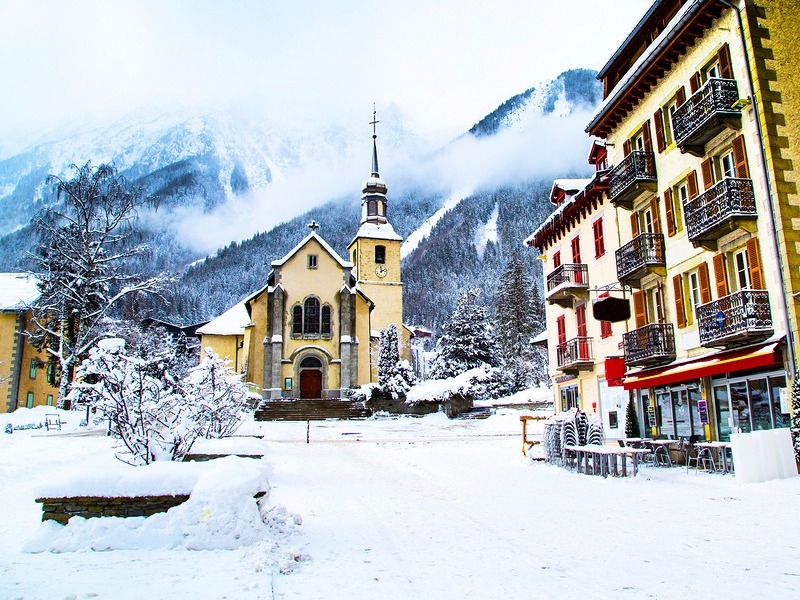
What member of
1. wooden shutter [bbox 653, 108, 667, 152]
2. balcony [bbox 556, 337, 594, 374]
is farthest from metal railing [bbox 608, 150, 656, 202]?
balcony [bbox 556, 337, 594, 374]

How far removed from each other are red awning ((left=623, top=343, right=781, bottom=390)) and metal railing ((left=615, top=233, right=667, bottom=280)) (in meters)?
3.31

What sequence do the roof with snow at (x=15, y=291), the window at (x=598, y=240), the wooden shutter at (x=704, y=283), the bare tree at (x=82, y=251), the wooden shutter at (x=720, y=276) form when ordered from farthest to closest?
the roof with snow at (x=15, y=291) → the bare tree at (x=82, y=251) → the window at (x=598, y=240) → the wooden shutter at (x=704, y=283) → the wooden shutter at (x=720, y=276)

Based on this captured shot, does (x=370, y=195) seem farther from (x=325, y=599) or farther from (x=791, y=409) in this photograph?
(x=325, y=599)

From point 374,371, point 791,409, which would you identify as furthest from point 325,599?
point 374,371

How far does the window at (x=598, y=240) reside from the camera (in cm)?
2567

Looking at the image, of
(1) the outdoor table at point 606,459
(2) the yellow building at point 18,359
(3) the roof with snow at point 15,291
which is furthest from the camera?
(3) the roof with snow at point 15,291

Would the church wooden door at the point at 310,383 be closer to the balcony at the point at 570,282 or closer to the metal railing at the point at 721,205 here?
the balcony at the point at 570,282

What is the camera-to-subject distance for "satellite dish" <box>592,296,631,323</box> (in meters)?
22.9

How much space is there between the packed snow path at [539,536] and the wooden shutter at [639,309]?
24.1 ft

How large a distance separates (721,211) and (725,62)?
13.8ft

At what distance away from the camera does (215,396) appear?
18266 mm

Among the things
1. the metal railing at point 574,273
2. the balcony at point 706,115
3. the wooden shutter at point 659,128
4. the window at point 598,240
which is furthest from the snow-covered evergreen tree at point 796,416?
the metal railing at point 574,273

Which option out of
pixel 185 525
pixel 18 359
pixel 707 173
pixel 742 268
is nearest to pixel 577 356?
pixel 742 268

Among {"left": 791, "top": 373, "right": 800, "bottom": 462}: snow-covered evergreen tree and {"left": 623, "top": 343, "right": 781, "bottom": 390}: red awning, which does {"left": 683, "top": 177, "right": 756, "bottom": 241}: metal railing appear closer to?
{"left": 623, "top": 343, "right": 781, "bottom": 390}: red awning
